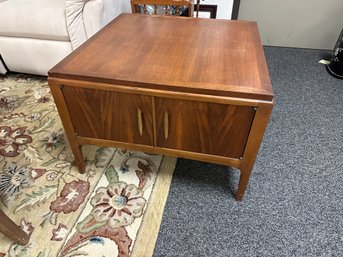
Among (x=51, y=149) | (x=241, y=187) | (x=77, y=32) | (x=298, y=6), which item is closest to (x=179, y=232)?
(x=241, y=187)

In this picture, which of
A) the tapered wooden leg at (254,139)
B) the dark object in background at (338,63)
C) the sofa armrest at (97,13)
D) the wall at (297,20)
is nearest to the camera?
the tapered wooden leg at (254,139)

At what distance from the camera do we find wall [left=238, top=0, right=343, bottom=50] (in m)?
1.93

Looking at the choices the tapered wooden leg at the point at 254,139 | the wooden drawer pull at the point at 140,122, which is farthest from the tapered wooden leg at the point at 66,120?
the tapered wooden leg at the point at 254,139

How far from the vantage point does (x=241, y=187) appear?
901 millimetres

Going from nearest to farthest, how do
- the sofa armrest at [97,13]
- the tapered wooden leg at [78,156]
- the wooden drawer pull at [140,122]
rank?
1. the wooden drawer pull at [140,122]
2. the tapered wooden leg at [78,156]
3. the sofa armrest at [97,13]

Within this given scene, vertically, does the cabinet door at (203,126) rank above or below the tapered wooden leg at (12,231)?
above

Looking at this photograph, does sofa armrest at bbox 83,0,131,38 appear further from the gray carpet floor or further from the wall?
the wall

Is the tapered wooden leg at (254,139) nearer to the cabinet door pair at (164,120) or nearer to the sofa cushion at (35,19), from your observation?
the cabinet door pair at (164,120)

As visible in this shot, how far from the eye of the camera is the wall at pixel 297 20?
76.0 inches

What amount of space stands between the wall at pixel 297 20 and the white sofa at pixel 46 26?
1.19m

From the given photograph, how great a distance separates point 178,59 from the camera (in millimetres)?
800

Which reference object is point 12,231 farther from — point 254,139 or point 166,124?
point 254,139

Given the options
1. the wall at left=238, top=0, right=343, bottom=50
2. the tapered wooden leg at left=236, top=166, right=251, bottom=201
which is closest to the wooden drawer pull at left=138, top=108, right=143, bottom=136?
the tapered wooden leg at left=236, top=166, right=251, bottom=201

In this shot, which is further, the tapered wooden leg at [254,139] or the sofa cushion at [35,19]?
the sofa cushion at [35,19]
